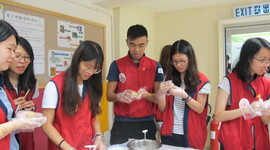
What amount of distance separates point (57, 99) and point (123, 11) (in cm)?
239

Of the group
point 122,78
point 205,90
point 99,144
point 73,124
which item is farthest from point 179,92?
point 73,124

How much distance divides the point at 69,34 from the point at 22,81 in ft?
3.82

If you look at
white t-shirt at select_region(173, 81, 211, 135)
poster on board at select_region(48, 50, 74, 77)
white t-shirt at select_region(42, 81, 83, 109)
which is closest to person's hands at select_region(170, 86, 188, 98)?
white t-shirt at select_region(173, 81, 211, 135)

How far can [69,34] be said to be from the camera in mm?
2682

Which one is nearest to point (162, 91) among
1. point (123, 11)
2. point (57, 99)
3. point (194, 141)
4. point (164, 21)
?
point (194, 141)

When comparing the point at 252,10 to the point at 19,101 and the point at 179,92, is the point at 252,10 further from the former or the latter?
the point at 19,101

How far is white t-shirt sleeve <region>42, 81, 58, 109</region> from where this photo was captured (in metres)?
1.38

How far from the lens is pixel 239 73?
150 centimetres

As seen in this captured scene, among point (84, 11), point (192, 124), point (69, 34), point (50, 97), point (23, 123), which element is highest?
point (84, 11)

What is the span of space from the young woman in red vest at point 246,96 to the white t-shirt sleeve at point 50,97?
42.7 inches

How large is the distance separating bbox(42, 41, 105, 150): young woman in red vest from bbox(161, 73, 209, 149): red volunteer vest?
54 centimetres

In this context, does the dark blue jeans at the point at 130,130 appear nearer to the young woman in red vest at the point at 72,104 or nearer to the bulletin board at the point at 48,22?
the young woman in red vest at the point at 72,104

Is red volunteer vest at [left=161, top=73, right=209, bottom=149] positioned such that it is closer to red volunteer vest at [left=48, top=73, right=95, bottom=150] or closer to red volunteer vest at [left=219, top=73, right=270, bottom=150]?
red volunteer vest at [left=219, top=73, right=270, bottom=150]

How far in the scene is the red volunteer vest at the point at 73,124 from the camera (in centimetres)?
143
